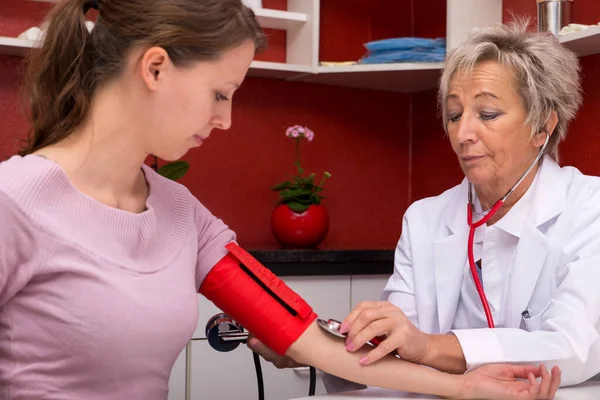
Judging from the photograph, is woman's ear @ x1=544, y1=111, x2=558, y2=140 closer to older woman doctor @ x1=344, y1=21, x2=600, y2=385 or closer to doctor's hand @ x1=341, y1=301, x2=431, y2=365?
older woman doctor @ x1=344, y1=21, x2=600, y2=385

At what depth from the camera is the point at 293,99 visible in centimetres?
311

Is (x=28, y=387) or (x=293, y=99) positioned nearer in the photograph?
(x=28, y=387)

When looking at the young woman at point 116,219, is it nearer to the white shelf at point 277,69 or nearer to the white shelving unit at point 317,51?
the white shelving unit at point 317,51

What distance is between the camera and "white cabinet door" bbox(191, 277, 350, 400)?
2.37 m

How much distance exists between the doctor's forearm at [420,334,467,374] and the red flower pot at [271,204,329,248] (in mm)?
1447

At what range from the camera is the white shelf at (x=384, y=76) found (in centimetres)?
272

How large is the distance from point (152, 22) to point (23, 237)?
361 mm

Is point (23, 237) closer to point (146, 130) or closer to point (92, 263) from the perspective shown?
point (92, 263)

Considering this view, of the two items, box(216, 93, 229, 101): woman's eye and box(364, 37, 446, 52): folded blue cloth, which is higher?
box(364, 37, 446, 52): folded blue cloth

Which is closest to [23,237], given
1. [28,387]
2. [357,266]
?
[28,387]

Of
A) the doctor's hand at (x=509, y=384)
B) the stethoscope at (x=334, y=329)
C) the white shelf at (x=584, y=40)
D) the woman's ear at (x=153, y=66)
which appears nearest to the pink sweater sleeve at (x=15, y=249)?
the woman's ear at (x=153, y=66)

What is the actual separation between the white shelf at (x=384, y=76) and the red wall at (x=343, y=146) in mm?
73

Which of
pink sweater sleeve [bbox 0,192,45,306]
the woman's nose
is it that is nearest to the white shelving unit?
the woman's nose

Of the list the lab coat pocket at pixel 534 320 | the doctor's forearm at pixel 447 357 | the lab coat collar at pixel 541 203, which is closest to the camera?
the doctor's forearm at pixel 447 357
